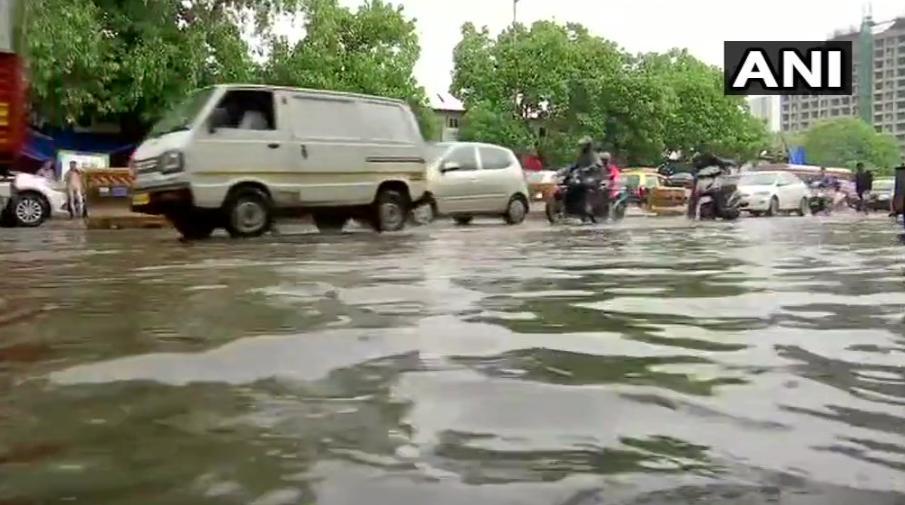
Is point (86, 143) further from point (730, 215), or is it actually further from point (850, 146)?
point (850, 146)

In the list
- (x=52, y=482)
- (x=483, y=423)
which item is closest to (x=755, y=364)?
(x=483, y=423)

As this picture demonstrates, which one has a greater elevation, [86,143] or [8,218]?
[86,143]

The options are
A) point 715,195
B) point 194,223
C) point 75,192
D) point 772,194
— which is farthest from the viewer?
point 772,194

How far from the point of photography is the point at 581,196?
18250 millimetres

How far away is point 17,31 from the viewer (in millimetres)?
7359

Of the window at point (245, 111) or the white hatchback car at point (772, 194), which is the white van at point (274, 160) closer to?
the window at point (245, 111)

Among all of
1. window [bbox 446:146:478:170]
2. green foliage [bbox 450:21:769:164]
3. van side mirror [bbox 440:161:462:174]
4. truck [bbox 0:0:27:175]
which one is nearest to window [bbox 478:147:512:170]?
window [bbox 446:146:478:170]

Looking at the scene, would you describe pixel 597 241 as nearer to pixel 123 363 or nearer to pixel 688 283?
pixel 688 283

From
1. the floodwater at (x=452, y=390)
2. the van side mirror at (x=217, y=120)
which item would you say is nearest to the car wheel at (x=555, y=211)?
the van side mirror at (x=217, y=120)

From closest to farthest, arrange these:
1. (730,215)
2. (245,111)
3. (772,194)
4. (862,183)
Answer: (245,111)
(730,215)
(772,194)
(862,183)

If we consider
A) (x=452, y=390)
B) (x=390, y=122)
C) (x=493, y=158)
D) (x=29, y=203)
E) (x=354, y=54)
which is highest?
(x=354, y=54)

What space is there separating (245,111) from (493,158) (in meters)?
5.96

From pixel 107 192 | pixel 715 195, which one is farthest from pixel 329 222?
pixel 715 195

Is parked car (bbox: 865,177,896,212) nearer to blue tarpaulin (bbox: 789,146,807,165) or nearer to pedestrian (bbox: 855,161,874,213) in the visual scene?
pedestrian (bbox: 855,161,874,213)
